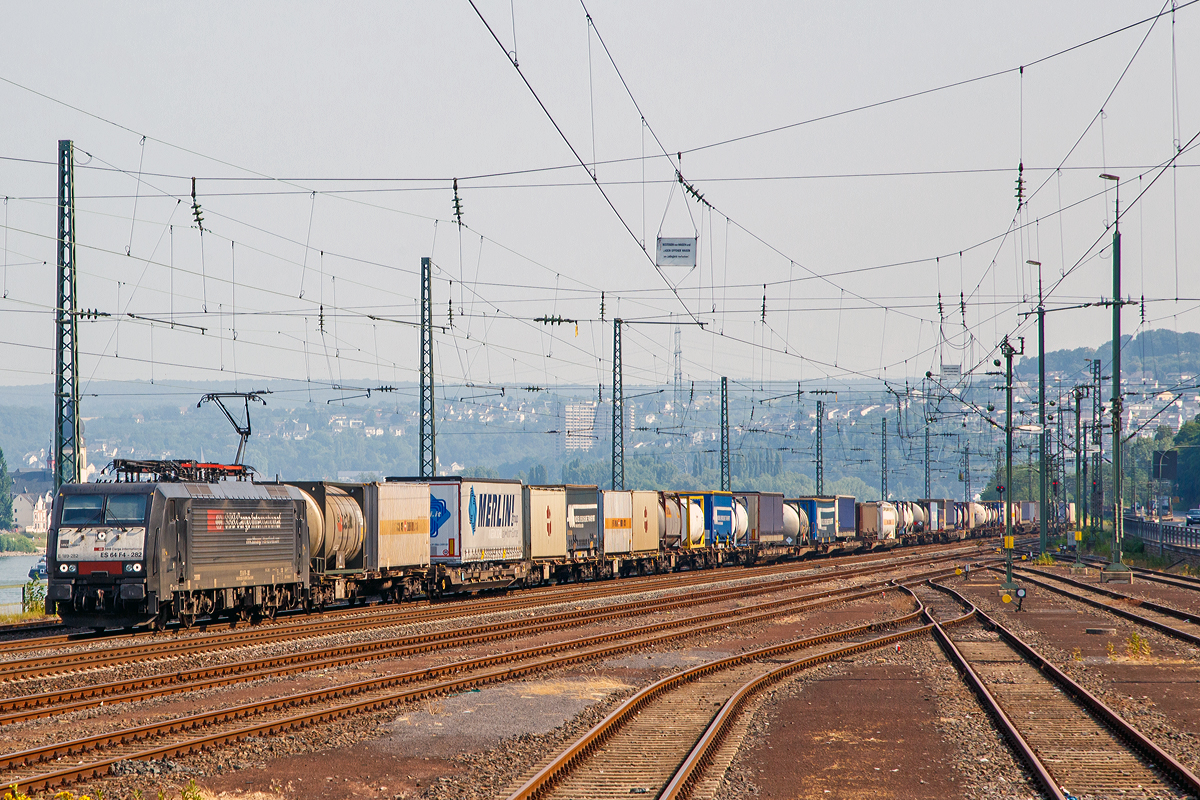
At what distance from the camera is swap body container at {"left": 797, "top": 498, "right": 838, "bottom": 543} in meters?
70.1

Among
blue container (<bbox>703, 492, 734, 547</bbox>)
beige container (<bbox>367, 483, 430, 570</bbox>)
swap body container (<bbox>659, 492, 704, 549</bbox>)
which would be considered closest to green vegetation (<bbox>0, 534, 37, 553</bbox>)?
blue container (<bbox>703, 492, 734, 547</bbox>)

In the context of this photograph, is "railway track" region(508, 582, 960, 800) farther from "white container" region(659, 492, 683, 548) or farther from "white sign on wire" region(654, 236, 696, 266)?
"white container" region(659, 492, 683, 548)

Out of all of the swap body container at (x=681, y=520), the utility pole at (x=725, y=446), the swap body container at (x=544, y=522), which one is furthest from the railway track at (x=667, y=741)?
the utility pole at (x=725, y=446)

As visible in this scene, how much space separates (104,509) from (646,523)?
29380 mm

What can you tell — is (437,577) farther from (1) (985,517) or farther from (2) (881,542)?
(1) (985,517)

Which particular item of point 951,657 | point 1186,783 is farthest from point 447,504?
point 1186,783

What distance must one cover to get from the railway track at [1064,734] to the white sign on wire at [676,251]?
12.0 meters

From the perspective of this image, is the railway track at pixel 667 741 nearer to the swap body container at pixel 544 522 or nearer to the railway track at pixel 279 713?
the railway track at pixel 279 713

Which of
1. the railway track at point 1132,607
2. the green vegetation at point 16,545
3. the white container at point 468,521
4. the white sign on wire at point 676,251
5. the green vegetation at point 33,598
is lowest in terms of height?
the green vegetation at point 16,545

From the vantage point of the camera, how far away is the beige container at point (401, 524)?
3203 cm

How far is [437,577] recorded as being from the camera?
35.2 metres

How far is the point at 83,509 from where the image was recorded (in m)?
23.5

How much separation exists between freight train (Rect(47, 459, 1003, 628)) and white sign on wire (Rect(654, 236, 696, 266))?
10.0 m

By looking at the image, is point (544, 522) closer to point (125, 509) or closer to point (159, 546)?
point (159, 546)
